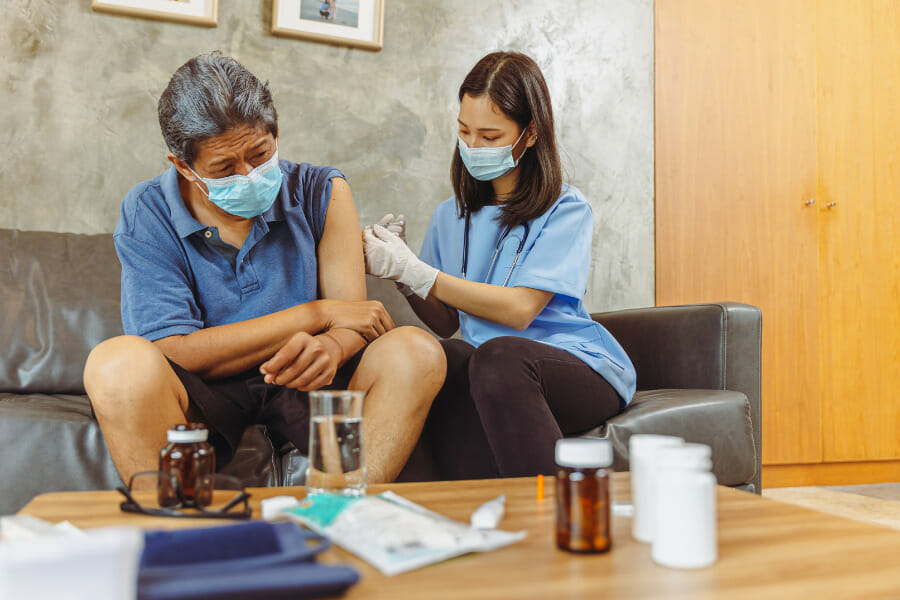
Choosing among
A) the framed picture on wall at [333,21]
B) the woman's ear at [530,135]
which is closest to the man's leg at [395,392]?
the woman's ear at [530,135]

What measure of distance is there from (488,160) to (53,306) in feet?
3.74

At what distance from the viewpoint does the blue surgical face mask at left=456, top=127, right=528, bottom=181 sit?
1.56m

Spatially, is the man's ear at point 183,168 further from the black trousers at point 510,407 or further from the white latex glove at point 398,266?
the black trousers at point 510,407

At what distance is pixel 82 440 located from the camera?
1.29 metres

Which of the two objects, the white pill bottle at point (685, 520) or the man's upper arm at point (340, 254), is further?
the man's upper arm at point (340, 254)

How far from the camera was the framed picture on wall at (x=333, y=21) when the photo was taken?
7.23 feet

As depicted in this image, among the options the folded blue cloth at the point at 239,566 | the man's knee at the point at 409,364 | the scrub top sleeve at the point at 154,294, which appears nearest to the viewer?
the folded blue cloth at the point at 239,566

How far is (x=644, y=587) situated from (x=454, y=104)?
2077mm

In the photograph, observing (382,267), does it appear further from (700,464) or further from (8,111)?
(8,111)

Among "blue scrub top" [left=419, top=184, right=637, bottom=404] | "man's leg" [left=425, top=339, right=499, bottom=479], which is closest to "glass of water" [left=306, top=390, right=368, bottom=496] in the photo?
"man's leg" [left=425, top=339, right=499, bottom=479]

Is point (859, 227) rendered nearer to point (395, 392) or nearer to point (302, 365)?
point (395, 392)

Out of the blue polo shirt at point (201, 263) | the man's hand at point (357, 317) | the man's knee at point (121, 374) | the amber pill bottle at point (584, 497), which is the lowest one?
the amber pill bottle at point (584, 497)

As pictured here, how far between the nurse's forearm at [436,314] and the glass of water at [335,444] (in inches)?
33.1

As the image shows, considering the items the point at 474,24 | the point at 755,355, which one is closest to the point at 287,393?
the point at 755,355
